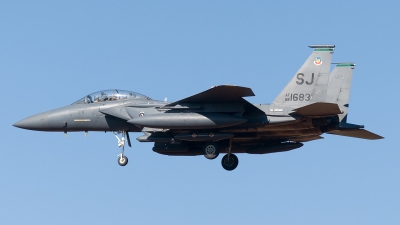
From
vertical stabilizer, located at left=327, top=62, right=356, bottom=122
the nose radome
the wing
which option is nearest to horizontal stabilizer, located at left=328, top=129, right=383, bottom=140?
vertical stabilizer, located at left=327, top=62, right=356, bottom=122

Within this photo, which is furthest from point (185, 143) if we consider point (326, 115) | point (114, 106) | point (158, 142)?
point (326, 115)

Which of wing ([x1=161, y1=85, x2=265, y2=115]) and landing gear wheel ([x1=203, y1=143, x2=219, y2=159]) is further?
landing gear wheel ([x1=203, y1=143, x2=219, y2=159])

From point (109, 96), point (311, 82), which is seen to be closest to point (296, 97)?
point (311, 82)

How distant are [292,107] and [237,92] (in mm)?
2355

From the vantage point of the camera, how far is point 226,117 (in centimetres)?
2853

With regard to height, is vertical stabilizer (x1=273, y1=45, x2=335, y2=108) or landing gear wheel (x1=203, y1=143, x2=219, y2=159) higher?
vertical stabilizer (x1=273, y1=45, x2=335, y2=108)

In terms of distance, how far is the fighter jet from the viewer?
2852 centimetres

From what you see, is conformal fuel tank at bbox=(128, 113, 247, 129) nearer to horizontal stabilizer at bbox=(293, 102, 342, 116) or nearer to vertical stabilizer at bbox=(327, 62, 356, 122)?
horizontal stabilizer at bbox=(293, 102, 342, 116)

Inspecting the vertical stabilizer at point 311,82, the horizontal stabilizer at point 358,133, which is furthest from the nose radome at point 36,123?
the horizontal stabilizer at point 358,133

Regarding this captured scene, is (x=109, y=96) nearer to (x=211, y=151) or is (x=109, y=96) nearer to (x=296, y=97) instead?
(x=211, y=151)

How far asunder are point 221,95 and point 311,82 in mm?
3261

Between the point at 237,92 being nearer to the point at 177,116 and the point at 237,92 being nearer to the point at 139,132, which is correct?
the point at 177,116

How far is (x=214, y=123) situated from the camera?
1122 inches

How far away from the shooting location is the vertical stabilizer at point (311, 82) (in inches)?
1134
